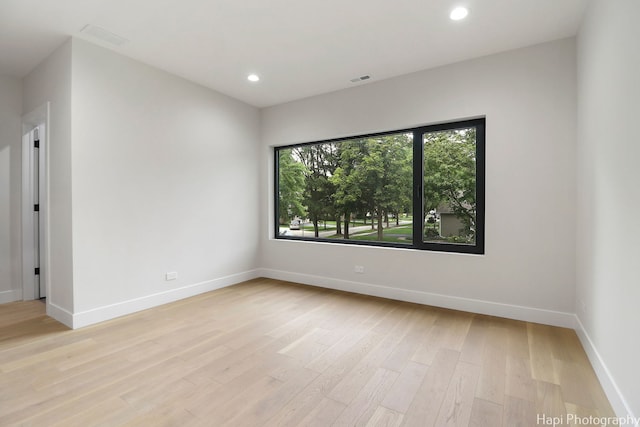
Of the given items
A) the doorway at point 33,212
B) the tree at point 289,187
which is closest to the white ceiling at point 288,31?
the doorway at point 33,212

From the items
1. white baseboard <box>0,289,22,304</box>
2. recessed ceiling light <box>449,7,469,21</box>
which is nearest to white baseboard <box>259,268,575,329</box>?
recessed ceiling light <box>449,7,469,21</box>

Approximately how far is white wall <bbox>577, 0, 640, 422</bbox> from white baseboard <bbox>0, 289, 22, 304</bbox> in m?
5.73

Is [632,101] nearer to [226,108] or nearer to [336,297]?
[336,297]

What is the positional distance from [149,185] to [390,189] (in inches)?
116

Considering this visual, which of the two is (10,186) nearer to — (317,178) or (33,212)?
(33,212)

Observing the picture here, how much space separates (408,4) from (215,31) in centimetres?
170

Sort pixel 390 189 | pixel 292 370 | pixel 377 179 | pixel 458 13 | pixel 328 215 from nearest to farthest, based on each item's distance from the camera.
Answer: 1. pixel 292 370
2. pixel 458 13
3. pixel 390 189
4. pixel 377 179
5. pixel 328 215

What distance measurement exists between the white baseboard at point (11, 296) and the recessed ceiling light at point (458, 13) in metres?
5.64

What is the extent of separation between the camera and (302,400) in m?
1.83

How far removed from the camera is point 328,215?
464 cm

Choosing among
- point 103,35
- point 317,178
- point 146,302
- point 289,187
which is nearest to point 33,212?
point 146,302

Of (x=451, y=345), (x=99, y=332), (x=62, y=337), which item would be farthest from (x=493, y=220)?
(x=62, y=337)

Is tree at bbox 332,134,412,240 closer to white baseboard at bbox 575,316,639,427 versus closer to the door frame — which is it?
white baseboard at bbox 575,316,639,427

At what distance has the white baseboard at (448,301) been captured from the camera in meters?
2.93
